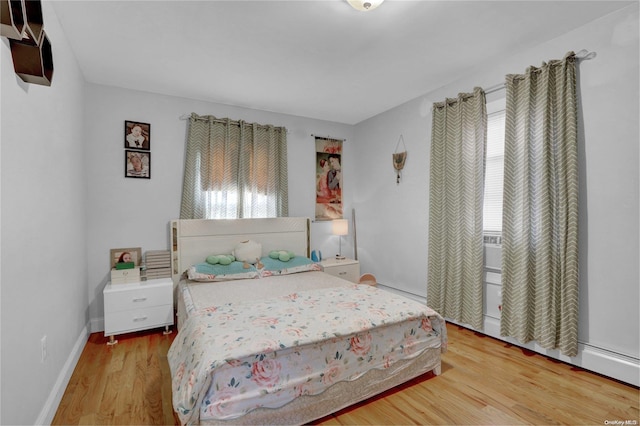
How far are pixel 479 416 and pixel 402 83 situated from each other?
3.03 meters

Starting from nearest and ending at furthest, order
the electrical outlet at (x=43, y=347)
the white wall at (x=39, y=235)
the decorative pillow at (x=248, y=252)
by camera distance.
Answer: the white wall at (x=39, y=235) < the electrical outlet at (x=43, y=347) < the decorative pillow at (x=248, y=252)

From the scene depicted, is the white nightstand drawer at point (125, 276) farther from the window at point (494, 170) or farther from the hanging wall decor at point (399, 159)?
the window at point (494, 170)

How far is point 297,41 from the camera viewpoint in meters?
2.52

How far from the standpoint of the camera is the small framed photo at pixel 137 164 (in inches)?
136

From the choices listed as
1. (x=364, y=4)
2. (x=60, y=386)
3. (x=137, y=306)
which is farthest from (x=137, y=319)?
(x=364, y=4)

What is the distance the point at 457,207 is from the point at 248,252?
2.37 m

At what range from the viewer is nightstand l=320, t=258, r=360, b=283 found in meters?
4.14

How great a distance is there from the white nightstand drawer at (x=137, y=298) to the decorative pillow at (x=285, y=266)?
983 millimetres

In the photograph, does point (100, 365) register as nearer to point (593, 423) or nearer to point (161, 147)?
point (161, 147)

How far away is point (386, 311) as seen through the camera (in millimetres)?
2197

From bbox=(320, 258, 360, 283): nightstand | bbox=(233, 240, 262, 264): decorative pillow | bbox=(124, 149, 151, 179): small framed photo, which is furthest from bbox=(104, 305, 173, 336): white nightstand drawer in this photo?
bbox=(320, 258, 360, 283): nightstand

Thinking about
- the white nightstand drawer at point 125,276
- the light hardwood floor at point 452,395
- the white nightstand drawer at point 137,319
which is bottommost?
the light hardwood floor at point 452,395

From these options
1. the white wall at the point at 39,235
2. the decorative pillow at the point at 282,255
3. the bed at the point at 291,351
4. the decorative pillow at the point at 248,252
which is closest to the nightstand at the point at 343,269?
the decorative pillow at the point at 282,255

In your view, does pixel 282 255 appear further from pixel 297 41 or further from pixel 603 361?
pixel 603 361
